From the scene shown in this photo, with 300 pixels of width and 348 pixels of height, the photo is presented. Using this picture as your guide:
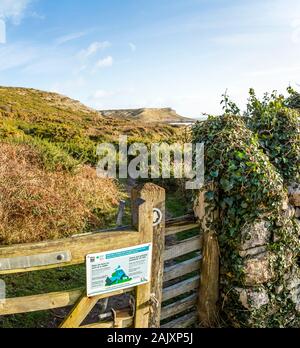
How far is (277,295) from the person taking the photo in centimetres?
421

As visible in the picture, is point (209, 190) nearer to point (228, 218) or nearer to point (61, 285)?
point (228, 218)

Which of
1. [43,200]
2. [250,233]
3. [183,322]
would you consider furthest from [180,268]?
[43,200]

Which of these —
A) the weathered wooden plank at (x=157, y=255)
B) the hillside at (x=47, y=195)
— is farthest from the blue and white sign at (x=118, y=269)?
the hillside at (x=47, y=195)

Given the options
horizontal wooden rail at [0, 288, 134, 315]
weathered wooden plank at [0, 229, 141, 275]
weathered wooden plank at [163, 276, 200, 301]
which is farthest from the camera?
weathered wooden plank at [163, 276, 200, 301]

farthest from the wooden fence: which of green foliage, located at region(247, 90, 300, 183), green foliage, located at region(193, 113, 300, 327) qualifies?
green foliage, located at region(247, 90, 300, 183)

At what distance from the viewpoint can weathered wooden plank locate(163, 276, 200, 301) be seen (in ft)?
12.9

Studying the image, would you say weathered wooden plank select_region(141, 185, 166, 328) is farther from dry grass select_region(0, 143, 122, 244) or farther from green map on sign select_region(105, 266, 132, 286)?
dry grass select_region(0, 143, 122, 244)

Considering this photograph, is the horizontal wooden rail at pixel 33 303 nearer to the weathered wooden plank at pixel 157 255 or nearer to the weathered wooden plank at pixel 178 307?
the weathered wooden plank at pixel 157 255

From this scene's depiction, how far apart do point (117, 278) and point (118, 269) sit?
84 millimetres

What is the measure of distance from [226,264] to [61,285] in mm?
2572

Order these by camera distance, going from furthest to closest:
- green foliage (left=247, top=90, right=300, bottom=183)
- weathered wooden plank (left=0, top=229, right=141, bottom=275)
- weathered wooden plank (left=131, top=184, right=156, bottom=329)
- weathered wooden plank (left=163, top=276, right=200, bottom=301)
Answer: green foliage (left=247, top=90, right=300, bottom=183), weathered wooden plank (left=163, top=276, right=200, bottom=301), weathered wooden plank (left=131, top=184, right=156, bottom=329), weathered wooden plank (left=0, top=229, right=141, bottom=275)

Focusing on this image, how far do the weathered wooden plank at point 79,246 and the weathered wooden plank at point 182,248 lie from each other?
0.57 metres

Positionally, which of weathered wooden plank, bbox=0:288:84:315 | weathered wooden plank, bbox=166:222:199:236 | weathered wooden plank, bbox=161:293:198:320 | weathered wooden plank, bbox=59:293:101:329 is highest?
weathered wooden plank, bbox=166:222:199:236

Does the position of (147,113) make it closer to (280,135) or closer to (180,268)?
(280,135)
